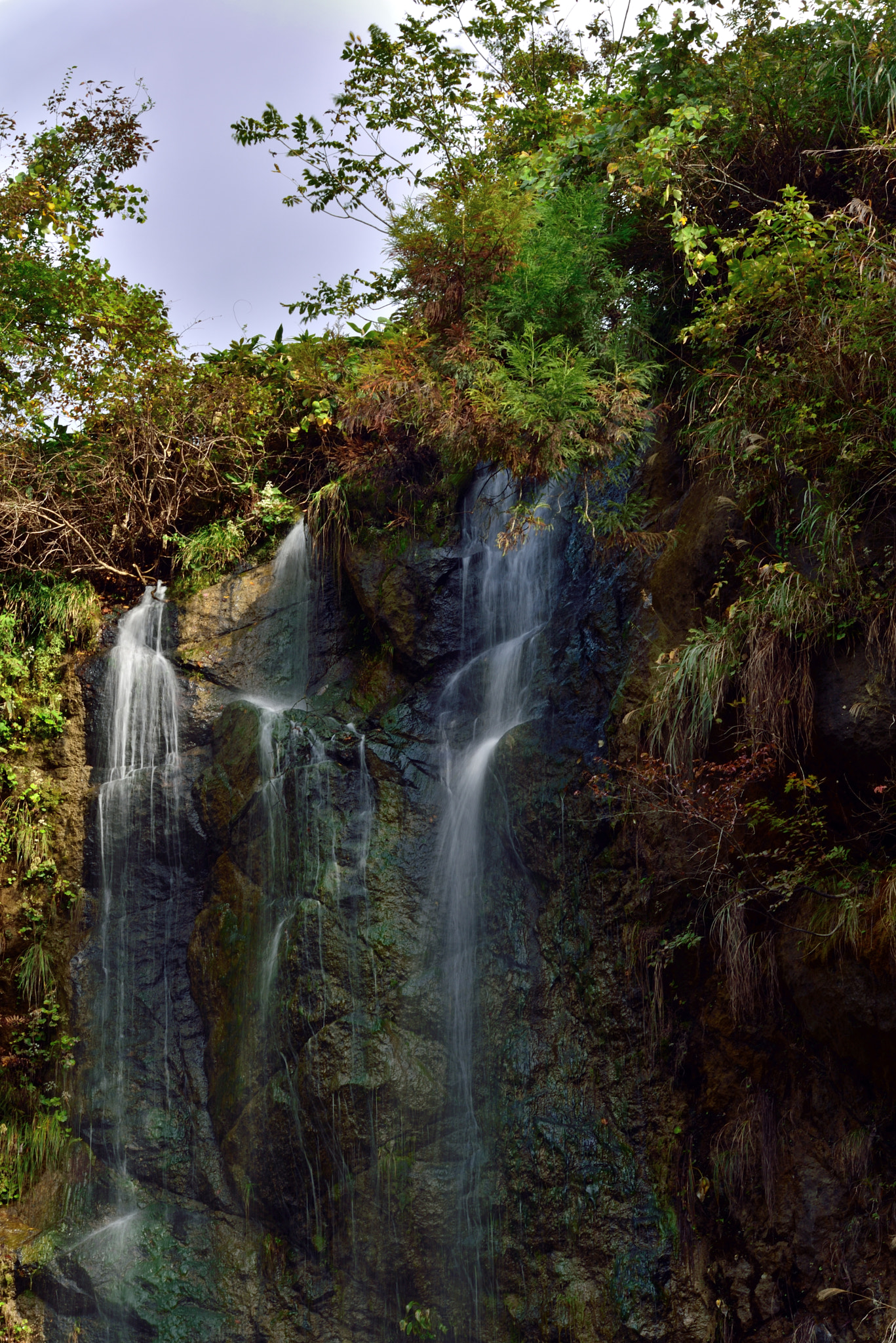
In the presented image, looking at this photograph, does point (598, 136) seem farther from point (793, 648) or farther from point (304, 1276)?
point (304, 1276)

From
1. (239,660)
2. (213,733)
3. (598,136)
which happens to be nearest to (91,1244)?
(213,733)

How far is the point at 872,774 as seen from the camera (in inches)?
185

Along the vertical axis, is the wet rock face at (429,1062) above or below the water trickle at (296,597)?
below

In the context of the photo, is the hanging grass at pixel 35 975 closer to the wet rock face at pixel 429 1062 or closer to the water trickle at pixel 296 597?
the wet rock face at pixel 429 1062

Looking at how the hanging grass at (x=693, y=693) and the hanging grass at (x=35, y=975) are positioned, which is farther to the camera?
the hanging grass at (x=35, y=975)

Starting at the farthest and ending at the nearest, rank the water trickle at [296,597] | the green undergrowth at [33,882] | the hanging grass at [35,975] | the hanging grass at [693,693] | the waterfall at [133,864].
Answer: the water trickle at [296,597]
the hanging grass at [35,975]
the green undergrowth at [33,882]
the waterfall at [133,864]
the hanging grass at [693,693]

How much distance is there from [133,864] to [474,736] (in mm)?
3094

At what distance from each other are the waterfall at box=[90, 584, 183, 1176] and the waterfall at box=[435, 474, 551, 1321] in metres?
2.42

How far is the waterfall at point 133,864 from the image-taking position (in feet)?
22.9

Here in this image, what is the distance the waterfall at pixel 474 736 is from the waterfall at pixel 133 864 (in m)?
2.42

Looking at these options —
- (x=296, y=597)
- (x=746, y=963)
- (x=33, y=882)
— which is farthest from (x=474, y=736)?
(x=33, y=882)

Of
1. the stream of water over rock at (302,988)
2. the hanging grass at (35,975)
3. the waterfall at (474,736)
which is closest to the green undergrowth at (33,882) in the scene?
the hanging grass at (35,975)

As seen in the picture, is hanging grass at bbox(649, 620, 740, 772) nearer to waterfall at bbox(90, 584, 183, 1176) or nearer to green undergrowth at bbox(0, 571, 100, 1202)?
waterfall at bbox(90, 584, 183, 1176)

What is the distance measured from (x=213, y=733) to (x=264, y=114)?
592 centimetres
